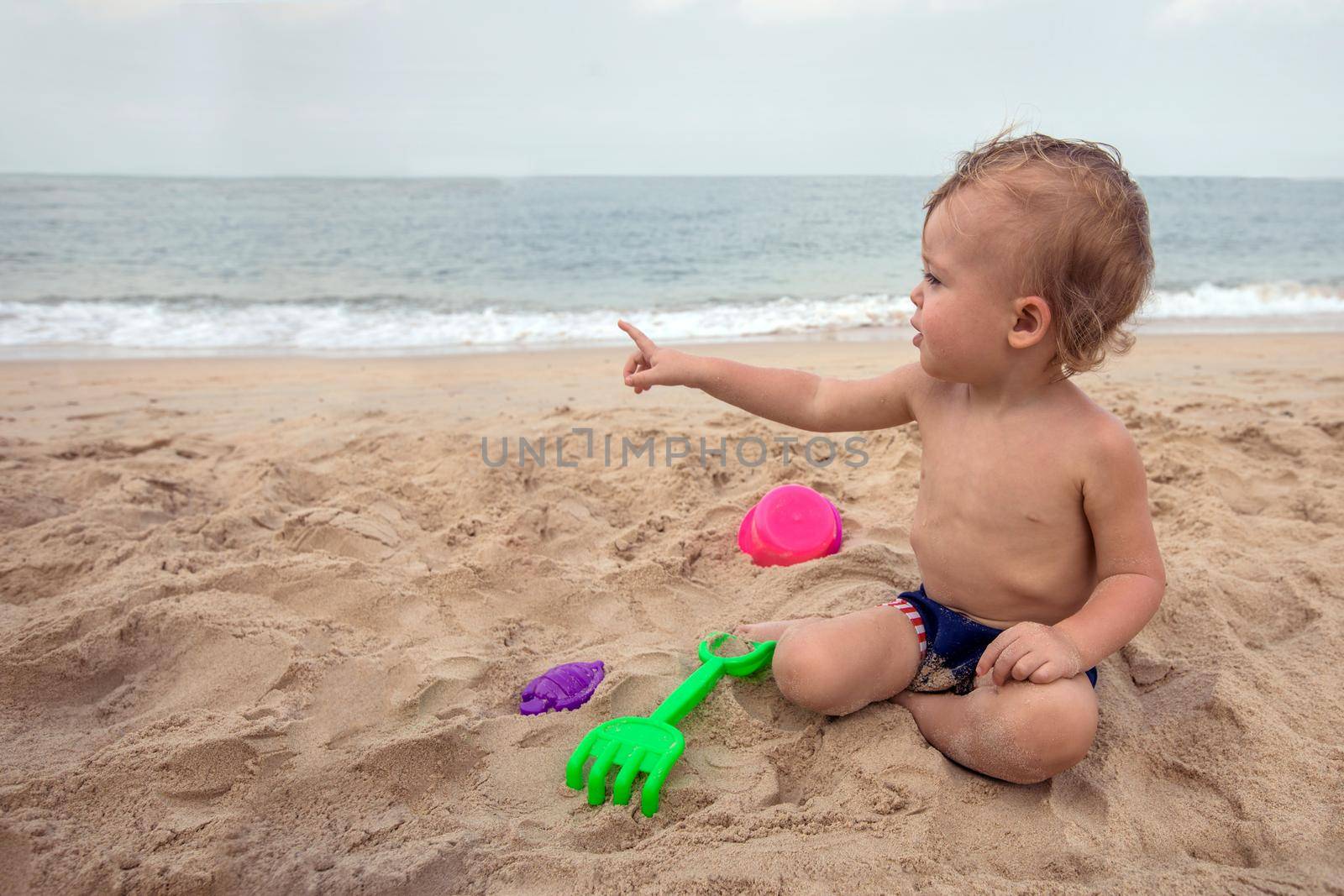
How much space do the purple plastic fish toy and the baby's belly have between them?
32.6 inches

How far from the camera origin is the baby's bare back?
1780 mm

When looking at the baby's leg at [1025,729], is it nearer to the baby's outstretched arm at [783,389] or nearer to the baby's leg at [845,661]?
the baby's leg at [845,661]

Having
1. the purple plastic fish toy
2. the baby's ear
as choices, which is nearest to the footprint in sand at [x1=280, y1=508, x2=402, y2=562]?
the purple plastic fish toy

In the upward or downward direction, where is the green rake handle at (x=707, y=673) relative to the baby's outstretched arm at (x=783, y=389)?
downward

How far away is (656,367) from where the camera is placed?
2.20 m

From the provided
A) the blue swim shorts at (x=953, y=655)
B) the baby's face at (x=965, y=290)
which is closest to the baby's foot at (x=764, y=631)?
the blue swim shorts at (x=953, y=655)

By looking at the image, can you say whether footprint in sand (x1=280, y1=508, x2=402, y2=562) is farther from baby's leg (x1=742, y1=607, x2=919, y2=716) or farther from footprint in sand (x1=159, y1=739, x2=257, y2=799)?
baby's leg (x1=742, y1=607, x2=919, y2=716)

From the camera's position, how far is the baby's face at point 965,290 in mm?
1671

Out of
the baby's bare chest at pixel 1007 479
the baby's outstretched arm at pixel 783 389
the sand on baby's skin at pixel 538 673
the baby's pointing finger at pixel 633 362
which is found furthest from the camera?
the baby's pointing finger at pixel 633 362

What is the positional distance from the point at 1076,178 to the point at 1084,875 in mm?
1215

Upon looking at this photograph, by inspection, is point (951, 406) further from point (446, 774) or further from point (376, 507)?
point (376, 507)

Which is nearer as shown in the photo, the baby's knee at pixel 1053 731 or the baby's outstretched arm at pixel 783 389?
the baby's knee at pixel 1053 731

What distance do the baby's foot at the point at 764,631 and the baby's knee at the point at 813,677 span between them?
26 cm

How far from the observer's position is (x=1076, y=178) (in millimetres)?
1630
